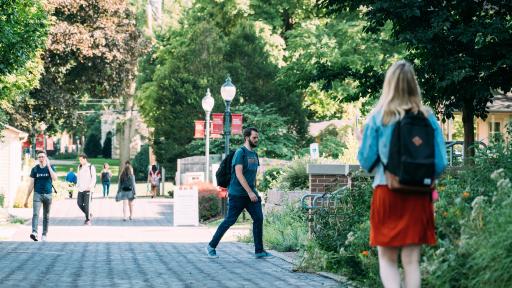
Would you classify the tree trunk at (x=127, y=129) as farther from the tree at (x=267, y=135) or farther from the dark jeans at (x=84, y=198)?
the dark jeans at (x=84, y=198)

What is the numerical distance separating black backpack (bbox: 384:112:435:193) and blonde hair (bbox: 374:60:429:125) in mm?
74

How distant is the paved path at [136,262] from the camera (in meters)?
11.4

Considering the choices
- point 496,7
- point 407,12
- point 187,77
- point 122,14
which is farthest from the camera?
point 187,77

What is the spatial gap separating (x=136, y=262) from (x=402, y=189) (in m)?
7.86

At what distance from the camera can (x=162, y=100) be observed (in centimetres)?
5200

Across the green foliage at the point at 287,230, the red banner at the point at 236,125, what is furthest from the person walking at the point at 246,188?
the red banner at the point at 236,125

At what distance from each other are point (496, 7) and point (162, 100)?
37944mm

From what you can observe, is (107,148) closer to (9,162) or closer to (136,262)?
(9,162)

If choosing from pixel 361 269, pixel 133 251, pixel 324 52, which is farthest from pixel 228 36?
pixel 361 269

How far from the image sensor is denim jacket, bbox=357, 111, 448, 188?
7094mm

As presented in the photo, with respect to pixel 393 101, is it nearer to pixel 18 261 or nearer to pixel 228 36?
pixel 18 261

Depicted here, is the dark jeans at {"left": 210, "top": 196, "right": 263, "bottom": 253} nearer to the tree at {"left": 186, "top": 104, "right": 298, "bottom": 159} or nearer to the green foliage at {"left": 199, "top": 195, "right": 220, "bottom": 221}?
the green foliage at {"left": 199, "top": 195, "right": 220, "bottom": 221}

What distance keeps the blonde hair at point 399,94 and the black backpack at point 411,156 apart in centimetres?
7

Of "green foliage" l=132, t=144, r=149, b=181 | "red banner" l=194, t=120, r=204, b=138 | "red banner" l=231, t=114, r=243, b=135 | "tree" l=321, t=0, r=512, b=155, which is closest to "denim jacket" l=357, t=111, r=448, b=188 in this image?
"tree" l=321, t=0, r=512, b=155
